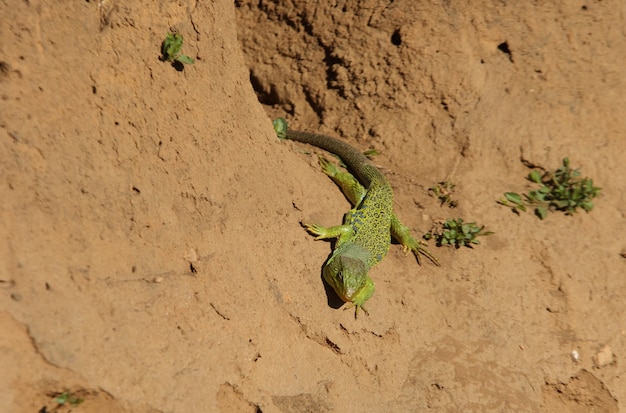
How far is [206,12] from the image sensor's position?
4.30 metres

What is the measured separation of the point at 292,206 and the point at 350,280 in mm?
846

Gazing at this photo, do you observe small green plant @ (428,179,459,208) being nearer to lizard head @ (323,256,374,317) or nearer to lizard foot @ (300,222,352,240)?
lizard foot @ (300,222,352,240)

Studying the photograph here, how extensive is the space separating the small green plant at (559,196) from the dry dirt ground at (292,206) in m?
0.13

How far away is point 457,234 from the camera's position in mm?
5398

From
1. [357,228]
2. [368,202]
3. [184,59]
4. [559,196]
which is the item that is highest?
[184,59]

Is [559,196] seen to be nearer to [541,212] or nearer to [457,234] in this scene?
[541,212]

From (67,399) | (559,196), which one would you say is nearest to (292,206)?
(67,399)

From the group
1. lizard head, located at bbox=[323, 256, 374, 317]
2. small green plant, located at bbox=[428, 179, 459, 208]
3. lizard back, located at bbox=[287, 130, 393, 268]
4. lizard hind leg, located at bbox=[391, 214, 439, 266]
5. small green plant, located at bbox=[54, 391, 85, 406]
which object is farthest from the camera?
small green plant, located at bbox=[428, 179, 459, 208]

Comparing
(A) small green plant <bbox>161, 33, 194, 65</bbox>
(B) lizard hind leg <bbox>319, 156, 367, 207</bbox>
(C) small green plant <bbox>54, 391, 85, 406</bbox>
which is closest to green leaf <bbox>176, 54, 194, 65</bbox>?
(A) small green plant <bbox>161, 33, 194, 65</bbox>

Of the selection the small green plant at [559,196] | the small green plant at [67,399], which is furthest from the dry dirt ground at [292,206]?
the small green plant at [559,196]

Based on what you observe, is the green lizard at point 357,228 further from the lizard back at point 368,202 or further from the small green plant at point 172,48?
the small green plant at point 172,48

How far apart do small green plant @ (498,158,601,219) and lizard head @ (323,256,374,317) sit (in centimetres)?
201

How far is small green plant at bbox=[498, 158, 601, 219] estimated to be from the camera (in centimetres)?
582

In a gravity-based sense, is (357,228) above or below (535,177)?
below
